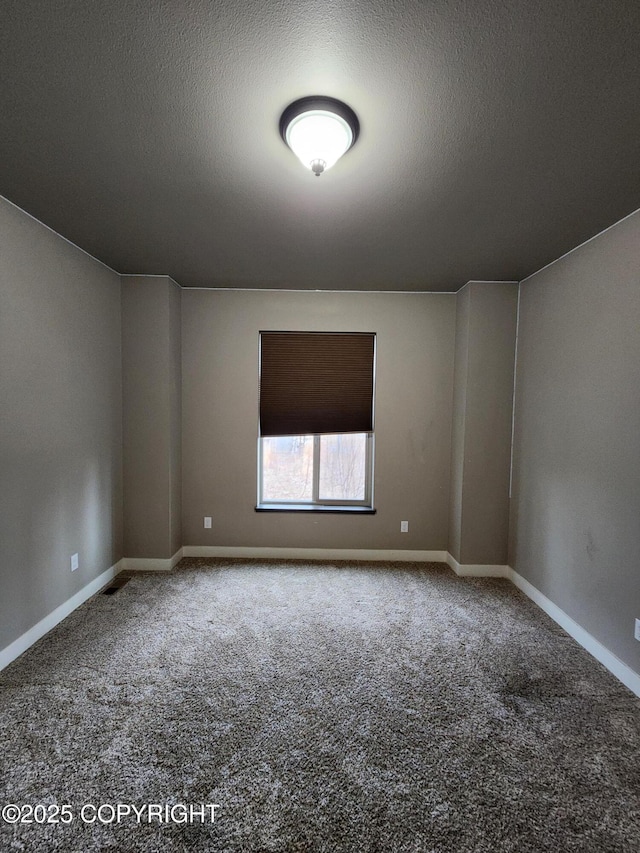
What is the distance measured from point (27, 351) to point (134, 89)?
1712mm

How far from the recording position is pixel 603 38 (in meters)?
1.23

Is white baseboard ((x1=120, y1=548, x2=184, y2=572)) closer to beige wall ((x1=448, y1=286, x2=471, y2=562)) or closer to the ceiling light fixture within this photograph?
beige wall ((x1=448, y1=286, x2=471, y2=562))

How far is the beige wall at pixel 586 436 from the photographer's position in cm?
230

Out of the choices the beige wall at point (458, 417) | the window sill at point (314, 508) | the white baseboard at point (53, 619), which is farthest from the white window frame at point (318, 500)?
the white baseboard at point (53, 619)

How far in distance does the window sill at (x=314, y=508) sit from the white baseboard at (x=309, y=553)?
0.40 metres

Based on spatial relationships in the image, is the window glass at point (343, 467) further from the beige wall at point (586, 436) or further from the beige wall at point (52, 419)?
the beige wall at point (52, 419)

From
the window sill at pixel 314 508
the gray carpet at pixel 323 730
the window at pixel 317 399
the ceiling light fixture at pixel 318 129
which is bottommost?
the gray carpet at pixel 323 730

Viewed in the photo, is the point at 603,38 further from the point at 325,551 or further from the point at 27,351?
the point at 325,551

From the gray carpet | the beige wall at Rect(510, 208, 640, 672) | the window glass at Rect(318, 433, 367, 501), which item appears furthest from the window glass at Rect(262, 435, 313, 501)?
the beige wall at Rect(510, 208, 640, 672)

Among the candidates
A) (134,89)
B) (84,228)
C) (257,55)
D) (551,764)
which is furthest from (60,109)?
(551,764)

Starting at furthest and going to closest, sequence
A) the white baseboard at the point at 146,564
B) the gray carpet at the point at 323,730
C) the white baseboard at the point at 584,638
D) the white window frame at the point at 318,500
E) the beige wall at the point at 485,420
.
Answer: the white window frame at the point at 318,500, the white baseboard at the point at 146,564, the beige wall at the point at 485,420, the white baseboard at the point at 584,638, the gray carpet at the point at 323,730

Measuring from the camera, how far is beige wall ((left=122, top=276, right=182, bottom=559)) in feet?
11.8

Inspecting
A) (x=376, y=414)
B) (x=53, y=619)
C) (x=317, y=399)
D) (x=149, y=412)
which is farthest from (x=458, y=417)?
(x=53, y=619)

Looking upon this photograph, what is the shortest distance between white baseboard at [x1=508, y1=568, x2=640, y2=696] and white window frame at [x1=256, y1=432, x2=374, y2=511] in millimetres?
1522
